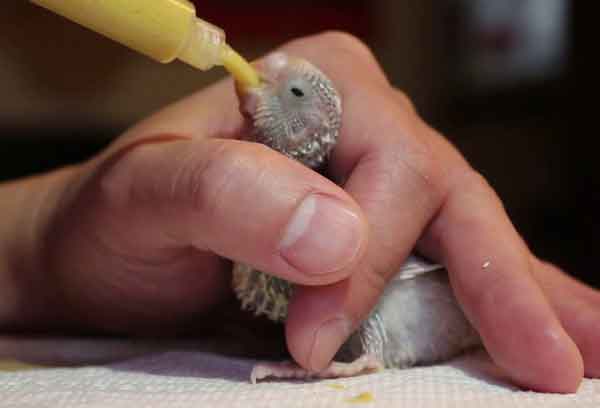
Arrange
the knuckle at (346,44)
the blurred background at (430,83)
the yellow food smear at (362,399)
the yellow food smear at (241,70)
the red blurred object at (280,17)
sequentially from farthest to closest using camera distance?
the red blurred object at (280,17) < the blurred background at (430,83) < the knuckle at (346,44) < the yellow food smear at (241,70) < the yellow food smear at (362,399)

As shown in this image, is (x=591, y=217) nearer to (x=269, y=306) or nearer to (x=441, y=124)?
(x=441, y=124)

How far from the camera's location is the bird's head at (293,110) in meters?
0.51

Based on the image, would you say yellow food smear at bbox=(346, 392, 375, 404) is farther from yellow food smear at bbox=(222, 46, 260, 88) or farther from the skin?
yellow food smear at bbox=(222, 46, 260, 88)

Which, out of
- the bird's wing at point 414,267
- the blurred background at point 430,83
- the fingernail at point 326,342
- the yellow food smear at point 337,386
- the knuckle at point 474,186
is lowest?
the blurred background at point 430,83

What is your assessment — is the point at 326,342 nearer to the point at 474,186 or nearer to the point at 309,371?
the point at 309,371

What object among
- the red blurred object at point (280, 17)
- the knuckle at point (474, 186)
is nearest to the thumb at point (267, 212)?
the knuckle at point (474, 186)

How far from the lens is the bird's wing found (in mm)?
526

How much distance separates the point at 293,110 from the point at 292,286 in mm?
109

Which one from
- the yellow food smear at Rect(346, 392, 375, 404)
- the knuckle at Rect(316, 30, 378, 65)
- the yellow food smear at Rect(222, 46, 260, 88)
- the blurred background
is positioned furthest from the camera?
the blurred background

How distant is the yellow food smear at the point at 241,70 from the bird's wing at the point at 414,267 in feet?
0.50

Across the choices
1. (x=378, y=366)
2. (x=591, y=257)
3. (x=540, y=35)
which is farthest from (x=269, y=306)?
(x=540, y=35)

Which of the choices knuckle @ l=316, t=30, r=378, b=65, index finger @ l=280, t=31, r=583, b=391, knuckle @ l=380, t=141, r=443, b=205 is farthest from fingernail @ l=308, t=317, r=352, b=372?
knuckle @ l=316, t=30, r=378, b=65

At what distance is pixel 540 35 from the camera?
84.0 inches

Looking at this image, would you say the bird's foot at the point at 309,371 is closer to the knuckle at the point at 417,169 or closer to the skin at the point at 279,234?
the skin at the point at 279,234
